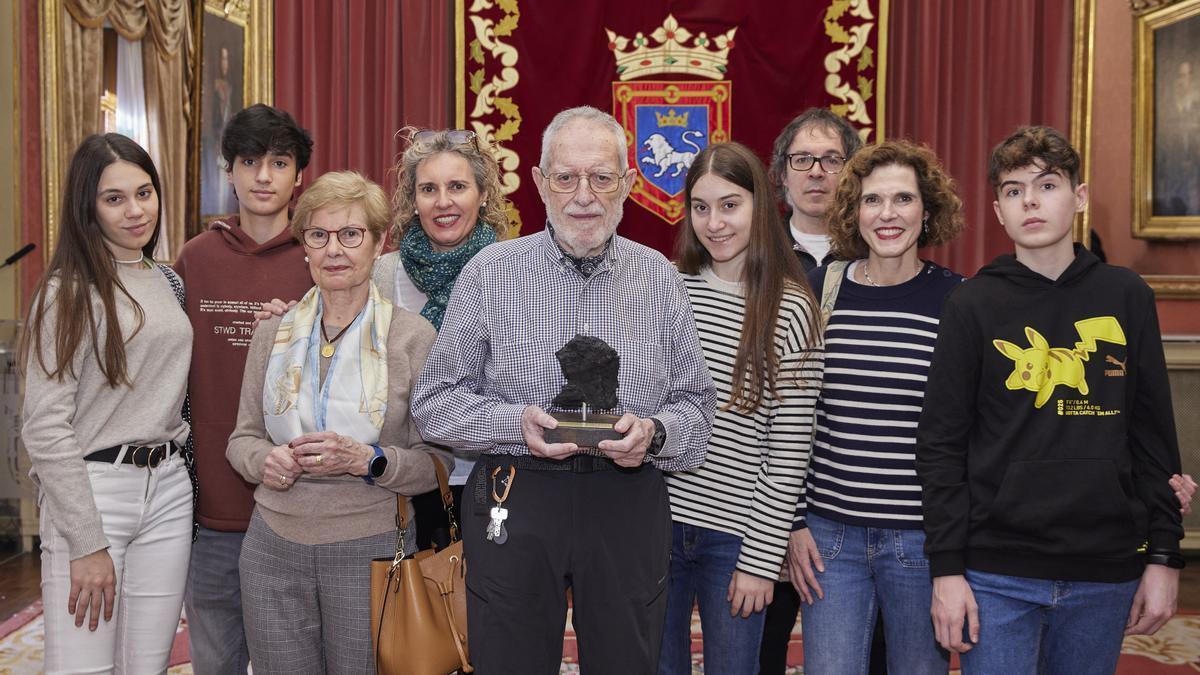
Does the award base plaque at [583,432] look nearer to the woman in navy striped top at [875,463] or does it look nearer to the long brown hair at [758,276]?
the long brown hair at [758,276]

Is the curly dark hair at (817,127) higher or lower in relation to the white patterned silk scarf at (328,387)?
higher

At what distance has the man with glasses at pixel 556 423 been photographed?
1.94 meters

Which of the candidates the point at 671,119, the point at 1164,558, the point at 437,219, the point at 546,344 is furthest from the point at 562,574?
the point at 671,119

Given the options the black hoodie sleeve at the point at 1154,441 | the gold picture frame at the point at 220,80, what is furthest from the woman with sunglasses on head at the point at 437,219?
the gold picture frame at the point at 220,80

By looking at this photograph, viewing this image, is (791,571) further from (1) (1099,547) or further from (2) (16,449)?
(2) (16,449)

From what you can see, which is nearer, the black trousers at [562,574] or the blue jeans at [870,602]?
the black trousers at [562,574]

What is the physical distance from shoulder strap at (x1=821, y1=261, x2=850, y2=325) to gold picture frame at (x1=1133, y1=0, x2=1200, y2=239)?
4.36m

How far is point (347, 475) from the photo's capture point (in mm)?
2279

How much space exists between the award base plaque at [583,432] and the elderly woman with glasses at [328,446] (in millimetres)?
565

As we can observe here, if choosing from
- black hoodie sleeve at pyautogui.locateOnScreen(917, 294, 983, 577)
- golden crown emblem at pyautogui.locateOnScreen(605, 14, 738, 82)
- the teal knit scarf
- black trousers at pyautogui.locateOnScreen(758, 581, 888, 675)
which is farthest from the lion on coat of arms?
black hoodie sleeve at pyautogui.locateOnScreen(917, 294, 983, 577)

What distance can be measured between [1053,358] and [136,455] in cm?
214

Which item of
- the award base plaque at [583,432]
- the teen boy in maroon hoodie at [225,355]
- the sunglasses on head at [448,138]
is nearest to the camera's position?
the award base plaque at [583,432]

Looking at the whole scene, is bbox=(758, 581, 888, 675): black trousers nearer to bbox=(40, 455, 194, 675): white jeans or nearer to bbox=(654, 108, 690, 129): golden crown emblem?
bbox=(40, 455, 194, 675): white jeans

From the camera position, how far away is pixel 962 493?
208 centimetres
